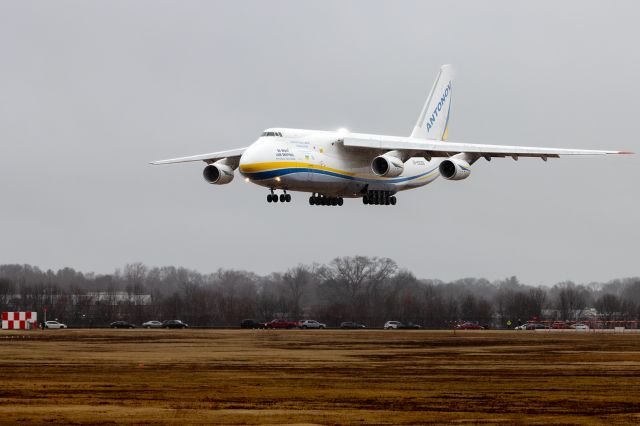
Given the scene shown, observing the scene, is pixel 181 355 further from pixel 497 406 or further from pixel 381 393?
pixel 497 406

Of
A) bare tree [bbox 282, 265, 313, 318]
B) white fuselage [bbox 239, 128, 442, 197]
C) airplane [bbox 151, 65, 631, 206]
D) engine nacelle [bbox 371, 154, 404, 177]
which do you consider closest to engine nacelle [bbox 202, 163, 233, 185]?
airplane [bbox 151, 65, 631, 206]

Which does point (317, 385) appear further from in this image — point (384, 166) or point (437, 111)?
point (437, 111)

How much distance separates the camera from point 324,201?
59.6 metres

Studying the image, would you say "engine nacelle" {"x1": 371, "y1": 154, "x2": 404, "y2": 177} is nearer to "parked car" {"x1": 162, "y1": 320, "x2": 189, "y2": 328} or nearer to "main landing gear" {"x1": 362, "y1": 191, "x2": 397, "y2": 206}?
"main landing gear" {"x1": 362, "y1": 191, "x2": 397, "y2": 206}

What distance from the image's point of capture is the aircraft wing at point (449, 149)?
190ft

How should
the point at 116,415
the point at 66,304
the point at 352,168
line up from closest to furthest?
1. the point at 116,415
2. the point at 352,168
3. the point at 66,304

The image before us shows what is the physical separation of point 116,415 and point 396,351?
2406 centimetres

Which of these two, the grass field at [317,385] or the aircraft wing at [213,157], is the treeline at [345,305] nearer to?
the aircraft wing at [213,157]

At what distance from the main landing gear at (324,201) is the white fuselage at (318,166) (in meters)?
0.69

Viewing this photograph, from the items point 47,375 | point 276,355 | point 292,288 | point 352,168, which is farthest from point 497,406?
point 292,288

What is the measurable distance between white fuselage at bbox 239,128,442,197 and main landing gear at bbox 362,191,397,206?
Result: 0.32m

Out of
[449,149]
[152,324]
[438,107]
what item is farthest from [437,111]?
[152,324]

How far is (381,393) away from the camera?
26.7 m

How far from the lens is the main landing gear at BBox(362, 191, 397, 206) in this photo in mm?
59844
